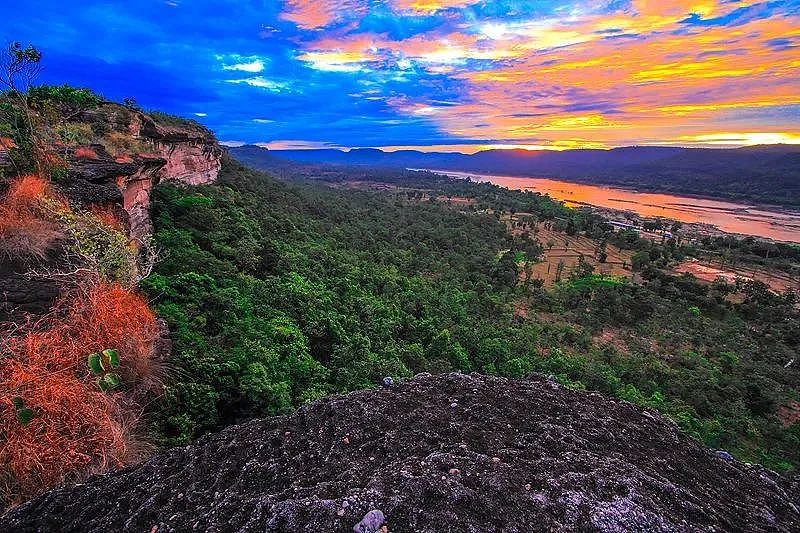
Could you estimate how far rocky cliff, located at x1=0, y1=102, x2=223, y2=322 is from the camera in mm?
5766

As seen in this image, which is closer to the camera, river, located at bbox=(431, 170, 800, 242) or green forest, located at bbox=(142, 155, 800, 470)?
green forest, located at bbox=(142, 155, 800, 470)

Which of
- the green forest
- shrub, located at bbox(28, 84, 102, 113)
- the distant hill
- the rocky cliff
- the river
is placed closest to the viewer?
the rocky cliff

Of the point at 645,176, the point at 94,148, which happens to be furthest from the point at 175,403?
the point at 645,176

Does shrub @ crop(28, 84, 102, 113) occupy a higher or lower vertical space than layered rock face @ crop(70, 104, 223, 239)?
higher

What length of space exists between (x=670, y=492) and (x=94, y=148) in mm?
15116

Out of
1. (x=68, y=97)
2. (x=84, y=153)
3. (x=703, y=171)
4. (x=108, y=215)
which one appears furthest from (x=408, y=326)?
(x=703, y=171)

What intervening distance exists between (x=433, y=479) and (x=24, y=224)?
7.83 meters

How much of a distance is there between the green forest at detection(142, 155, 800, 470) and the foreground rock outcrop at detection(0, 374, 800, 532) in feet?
5.87

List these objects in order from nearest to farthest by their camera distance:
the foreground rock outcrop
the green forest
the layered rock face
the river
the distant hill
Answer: the foreground rock outcrop → the green forest → the layered rock face → the river → the distant hill

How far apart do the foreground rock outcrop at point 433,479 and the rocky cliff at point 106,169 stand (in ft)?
11.6

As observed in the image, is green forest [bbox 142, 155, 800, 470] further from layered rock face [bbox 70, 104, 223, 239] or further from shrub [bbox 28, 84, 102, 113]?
shrub [bbox 28, 84, 102, 113]

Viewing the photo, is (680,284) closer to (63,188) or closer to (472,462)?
(472,462)

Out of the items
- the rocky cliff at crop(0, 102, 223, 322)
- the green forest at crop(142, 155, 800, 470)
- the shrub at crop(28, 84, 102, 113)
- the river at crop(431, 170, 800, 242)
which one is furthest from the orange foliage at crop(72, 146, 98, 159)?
the river at crop(431, 170, 800, 242)

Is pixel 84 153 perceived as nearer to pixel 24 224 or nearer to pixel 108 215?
pixel 108 215
